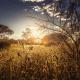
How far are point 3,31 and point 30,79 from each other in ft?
80.0

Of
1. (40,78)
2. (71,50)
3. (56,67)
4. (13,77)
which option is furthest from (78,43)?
(13,77)

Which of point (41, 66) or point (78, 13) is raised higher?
point (78, 13)

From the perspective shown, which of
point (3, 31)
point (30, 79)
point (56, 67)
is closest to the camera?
point (30, 79)

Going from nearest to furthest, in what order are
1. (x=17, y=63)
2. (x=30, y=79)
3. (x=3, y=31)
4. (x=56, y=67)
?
(x=30, y=79) < (x=56, y=67) < (x=17, y=63) < (x=3, y=31)

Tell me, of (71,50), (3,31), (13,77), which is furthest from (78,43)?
(3,31)

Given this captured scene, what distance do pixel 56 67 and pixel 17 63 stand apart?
1605 mm

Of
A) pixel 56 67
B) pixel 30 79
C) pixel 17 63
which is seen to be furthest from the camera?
pixel 17 63

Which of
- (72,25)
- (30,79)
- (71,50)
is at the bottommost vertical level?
(30,79)

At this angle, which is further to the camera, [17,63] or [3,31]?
[3,31]

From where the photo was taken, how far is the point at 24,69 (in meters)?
8.76

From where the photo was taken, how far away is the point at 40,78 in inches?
319

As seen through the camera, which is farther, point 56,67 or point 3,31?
point 3,31

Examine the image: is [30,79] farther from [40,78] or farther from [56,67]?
[56,67]

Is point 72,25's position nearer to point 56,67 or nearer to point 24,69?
point 56,67
